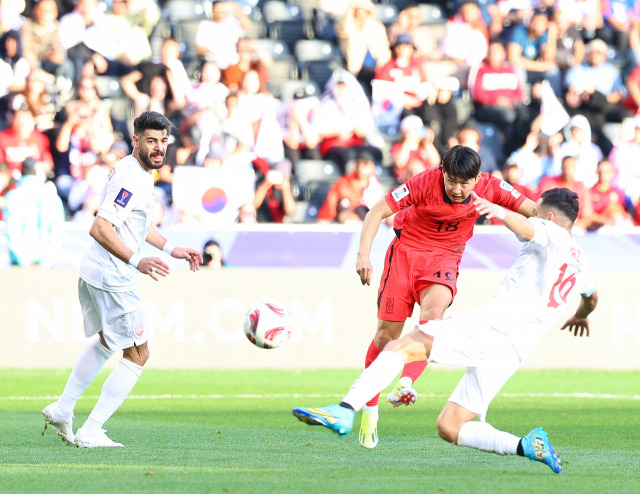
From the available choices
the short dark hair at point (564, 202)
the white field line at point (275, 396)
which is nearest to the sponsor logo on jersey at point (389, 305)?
the short dark hair at point (564, 202)

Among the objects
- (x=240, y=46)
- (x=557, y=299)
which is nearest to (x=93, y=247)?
(x=557, y=299)

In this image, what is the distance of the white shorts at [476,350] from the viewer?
6301mm

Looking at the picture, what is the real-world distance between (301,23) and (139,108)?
4.09 meters

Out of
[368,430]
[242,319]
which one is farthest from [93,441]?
[242,319]

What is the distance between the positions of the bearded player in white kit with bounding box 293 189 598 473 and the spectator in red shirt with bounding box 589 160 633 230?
9529 millimetres

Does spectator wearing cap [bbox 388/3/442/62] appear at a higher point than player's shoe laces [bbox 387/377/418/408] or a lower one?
higher

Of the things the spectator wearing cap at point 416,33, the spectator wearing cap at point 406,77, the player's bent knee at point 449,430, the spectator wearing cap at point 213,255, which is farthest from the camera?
the spectator wearing cap at point 416,33

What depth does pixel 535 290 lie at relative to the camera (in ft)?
20.9

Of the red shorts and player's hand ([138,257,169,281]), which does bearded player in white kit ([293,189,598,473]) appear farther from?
the red shorts

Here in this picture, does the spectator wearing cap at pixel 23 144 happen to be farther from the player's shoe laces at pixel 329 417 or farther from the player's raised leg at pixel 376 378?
the player's shoe laces at pixel 329 417

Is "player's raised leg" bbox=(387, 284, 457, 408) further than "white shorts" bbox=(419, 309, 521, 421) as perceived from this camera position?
Yes

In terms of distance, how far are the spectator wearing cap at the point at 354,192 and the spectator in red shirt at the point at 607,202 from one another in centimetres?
291

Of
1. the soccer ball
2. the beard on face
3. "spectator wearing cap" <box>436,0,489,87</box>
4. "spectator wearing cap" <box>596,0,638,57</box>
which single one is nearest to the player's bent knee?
the soccer ball

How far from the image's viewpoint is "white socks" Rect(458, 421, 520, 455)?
6.14 meters
